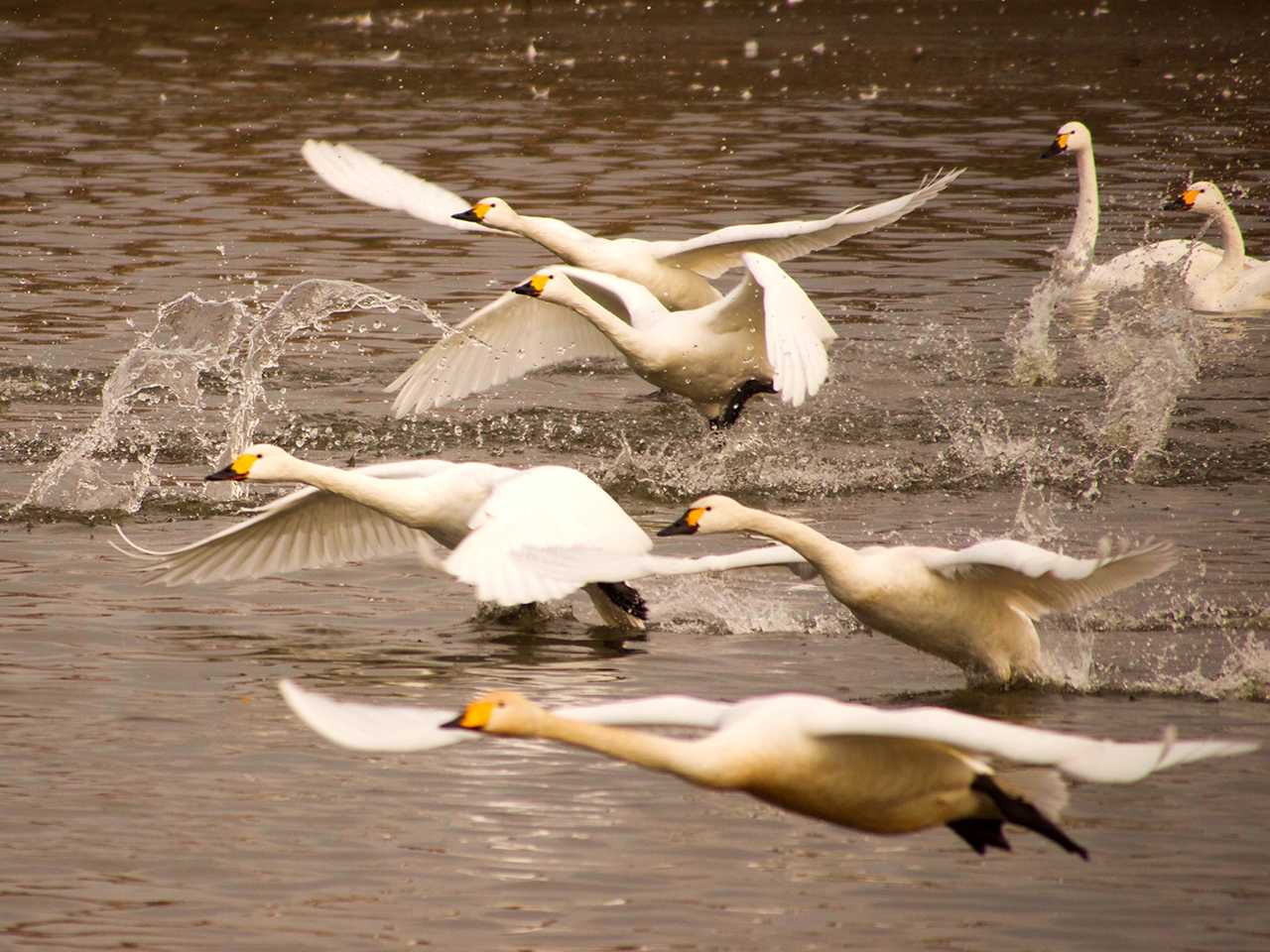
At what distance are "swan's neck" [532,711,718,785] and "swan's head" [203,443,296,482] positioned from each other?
376 cm

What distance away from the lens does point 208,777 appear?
24.0ft

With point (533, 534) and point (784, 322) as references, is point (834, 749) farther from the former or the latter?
point (784, 322)

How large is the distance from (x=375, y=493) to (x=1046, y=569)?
2720 millimetres

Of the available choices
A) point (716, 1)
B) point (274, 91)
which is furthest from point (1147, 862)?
point (716, 1)

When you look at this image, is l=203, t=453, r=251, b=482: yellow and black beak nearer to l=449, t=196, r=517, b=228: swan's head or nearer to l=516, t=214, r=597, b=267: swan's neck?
l=449, t=196, r=517, b=228: swan's head

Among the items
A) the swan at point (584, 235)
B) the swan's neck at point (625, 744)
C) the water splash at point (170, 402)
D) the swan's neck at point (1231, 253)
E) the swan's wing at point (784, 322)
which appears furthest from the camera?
the swan's neck at point (1231, 253)

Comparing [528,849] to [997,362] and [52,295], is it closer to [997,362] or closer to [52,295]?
[997,362]

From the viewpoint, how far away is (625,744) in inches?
209

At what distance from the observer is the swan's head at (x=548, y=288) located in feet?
37.2

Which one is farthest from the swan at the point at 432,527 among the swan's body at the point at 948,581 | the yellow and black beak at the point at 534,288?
the yellow and black beak at the point at 534,288

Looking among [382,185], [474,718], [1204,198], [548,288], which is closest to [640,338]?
[548,288]

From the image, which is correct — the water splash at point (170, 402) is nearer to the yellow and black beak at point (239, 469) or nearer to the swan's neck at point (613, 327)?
the swan's neck at point (613, 327)

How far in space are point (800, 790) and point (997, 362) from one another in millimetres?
8442

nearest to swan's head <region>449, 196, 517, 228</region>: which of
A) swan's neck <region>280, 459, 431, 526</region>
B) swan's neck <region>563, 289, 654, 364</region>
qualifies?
swan's neck <region>563, 289, 654, 364</region>
